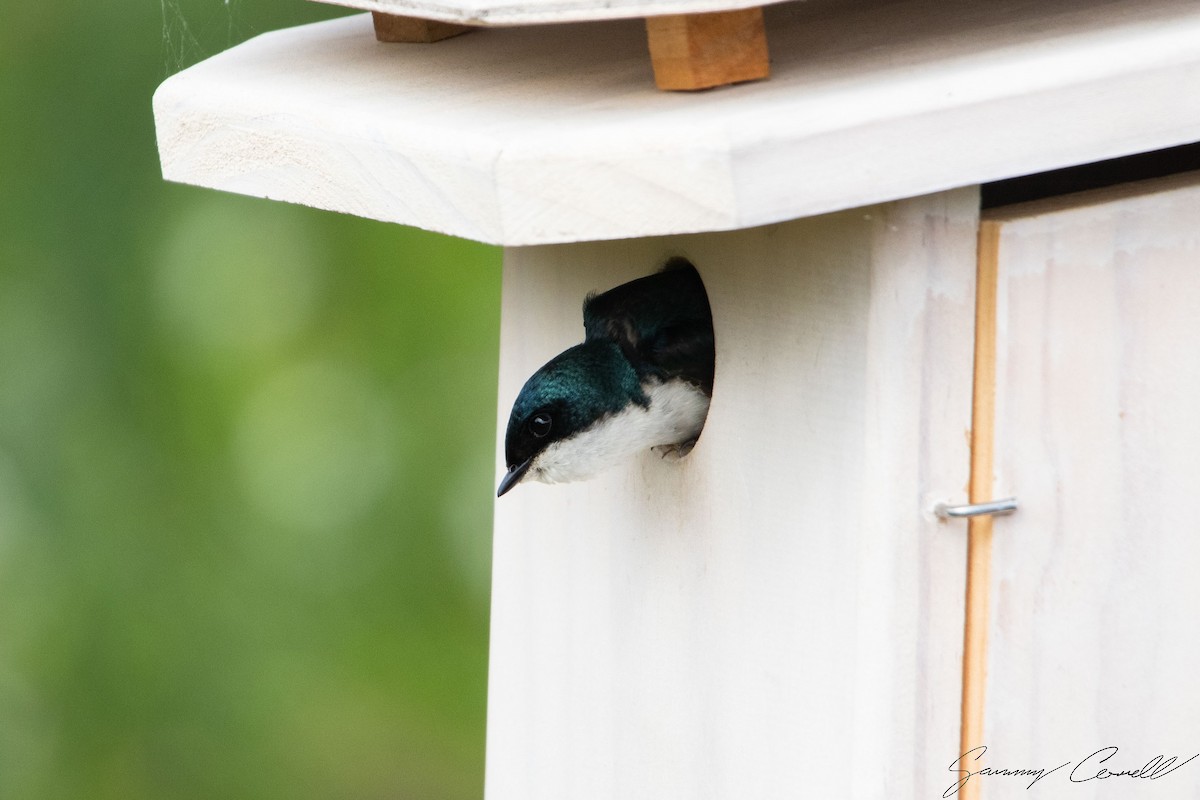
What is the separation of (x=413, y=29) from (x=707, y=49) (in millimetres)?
334

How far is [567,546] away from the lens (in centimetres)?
132

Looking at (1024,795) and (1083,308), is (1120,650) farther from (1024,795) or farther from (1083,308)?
(1083,308)

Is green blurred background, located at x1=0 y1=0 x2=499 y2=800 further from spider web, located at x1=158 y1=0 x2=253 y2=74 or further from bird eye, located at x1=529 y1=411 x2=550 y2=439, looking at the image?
bird eye, located at x1=529 y1=411 x2=550 y2=439

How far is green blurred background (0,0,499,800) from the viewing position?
216 centimetres

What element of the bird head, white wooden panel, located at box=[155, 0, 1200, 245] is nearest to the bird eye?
the bird head

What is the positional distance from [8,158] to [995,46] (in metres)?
1.56

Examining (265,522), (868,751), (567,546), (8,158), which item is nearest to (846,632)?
(868,751)

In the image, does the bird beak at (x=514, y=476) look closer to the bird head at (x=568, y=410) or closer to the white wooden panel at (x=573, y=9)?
the bird head at (x=568, y=410)

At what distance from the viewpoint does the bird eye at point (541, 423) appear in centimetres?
117

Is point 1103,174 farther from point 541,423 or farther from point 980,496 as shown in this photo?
point 541,423

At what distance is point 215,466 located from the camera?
221 cm
